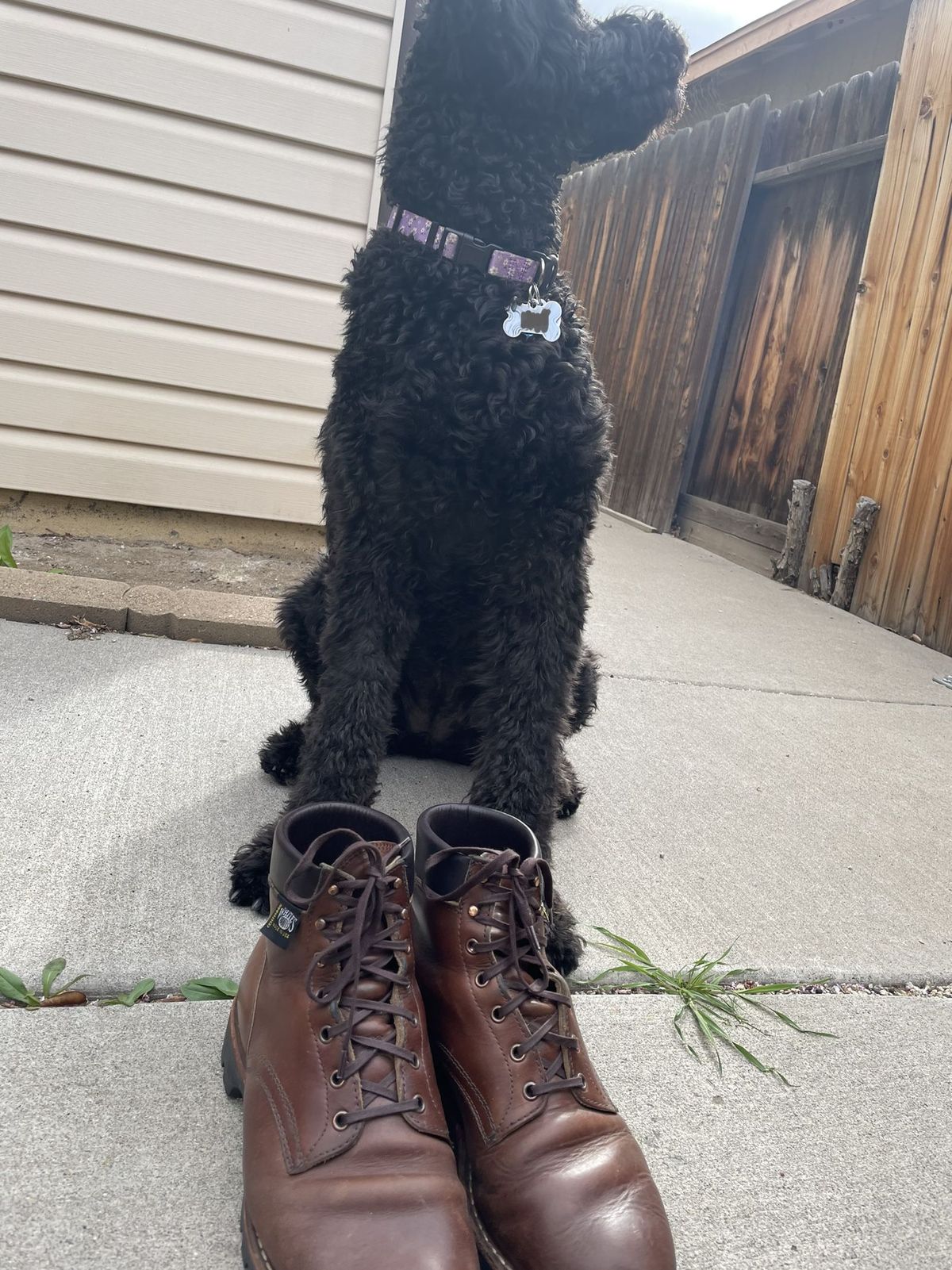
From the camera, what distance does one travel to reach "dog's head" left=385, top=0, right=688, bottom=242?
4.85ft

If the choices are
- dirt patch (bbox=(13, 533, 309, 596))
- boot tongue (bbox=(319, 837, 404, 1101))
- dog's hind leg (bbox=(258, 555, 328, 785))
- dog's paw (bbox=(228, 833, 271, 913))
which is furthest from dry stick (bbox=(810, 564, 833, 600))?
boot tongue (bbox=(319, 837, 404, 1101))

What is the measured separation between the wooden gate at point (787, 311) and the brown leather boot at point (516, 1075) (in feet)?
13.6

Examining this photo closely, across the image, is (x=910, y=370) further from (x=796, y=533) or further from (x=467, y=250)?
(x=467, y=250)

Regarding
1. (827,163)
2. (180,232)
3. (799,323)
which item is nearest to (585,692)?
(180,232)

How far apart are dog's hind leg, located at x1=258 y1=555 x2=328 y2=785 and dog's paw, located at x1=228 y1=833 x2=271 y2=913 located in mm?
333

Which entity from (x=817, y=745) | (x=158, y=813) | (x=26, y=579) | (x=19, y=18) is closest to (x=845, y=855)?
(x=817, y=745)

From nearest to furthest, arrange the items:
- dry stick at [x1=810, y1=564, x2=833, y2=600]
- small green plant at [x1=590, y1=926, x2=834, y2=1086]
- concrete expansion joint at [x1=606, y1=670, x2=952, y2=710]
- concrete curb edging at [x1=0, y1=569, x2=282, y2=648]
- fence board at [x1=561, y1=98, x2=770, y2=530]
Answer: small green plant at [x1=590, y1=926, x2=834, y2=1086] → concrete curb edging at [x1=0, y1=569, x2=282, y2=648] → concrete expansion joint at [x1=606, y1=670, x2=952, y2=710] → dry stick at [x1=810, y1=564, x2=833, y2=600] → fence board at [x1=561, y1=98, x2=770, y2=530]

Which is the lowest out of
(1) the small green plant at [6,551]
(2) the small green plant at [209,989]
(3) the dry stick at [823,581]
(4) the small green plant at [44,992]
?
(4) the small green plant at [44,992]

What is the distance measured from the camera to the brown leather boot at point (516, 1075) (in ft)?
3.02

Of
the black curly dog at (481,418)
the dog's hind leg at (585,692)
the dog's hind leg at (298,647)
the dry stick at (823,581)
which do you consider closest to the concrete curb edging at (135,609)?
the dog's hind leg at (298,647)

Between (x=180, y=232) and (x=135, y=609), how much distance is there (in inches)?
59.0

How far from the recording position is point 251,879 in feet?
5.05

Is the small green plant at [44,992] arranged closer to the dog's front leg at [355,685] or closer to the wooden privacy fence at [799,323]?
the dog's front leg at [355,685]

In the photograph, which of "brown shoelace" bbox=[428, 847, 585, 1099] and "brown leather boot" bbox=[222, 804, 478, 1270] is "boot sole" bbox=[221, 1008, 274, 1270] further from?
"brown shoelace" bbox=[428, 847, 585, 1099]
